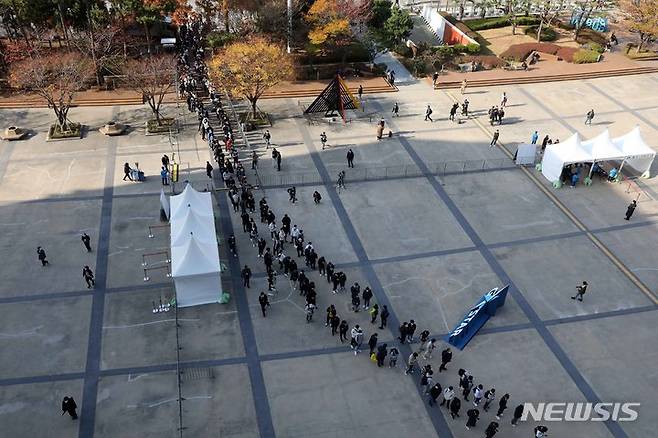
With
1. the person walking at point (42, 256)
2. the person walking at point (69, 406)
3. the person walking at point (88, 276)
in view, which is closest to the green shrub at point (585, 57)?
the person walking at point (88, 276)

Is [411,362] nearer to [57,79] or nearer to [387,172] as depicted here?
[387,172]

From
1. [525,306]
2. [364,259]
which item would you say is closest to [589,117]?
[525,306]

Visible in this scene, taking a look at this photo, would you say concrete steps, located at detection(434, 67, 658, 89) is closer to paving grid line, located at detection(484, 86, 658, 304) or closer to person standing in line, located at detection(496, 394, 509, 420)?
paving grid line, located at detection(484, 86, 658, 304)

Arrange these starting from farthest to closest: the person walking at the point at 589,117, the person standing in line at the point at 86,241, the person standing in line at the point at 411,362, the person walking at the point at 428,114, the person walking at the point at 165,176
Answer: the person walking at the point at 589,117 → the person walking at the point at 428,114 → the person walking at the point at 165,176 → the person standing in line at the point at 86,241 → the person standing in line at the point at 411,362

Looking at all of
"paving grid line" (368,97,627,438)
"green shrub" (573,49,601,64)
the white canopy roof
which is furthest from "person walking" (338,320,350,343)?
"green shrub" (573,49,601,64)

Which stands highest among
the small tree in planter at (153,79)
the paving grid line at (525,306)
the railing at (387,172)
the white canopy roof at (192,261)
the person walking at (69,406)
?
the small tree in planter at (153,79)

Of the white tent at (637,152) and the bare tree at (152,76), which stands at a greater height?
the bare tree at (152,76)

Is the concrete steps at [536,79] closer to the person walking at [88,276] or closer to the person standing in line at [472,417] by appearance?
the person walking at [88,276]

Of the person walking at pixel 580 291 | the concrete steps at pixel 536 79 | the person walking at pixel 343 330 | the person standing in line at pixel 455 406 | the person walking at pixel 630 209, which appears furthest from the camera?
the concrete steps at pixel 536 79
